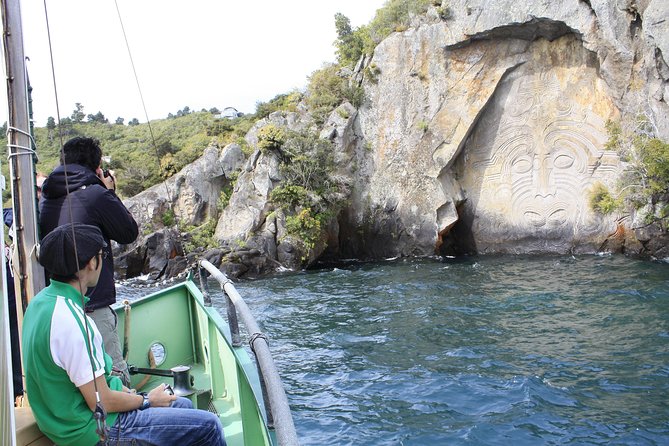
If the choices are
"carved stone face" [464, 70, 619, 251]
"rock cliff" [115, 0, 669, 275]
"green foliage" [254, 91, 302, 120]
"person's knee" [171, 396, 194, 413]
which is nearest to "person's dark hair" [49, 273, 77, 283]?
"person's knee" [171, 396, 194, 413]

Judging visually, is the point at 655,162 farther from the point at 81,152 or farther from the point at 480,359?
the point at 81,152

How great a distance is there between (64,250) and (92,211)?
3.99 ft

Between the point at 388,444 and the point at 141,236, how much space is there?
20831 millimetres

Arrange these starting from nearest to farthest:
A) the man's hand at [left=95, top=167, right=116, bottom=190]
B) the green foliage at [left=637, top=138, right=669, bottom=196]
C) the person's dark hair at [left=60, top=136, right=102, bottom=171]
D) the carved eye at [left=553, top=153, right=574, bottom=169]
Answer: the person's dark hair at [left=60, top=136, right=102, bottom=171]
the man's hand at [left=95, top=167, right=116, bottom=190]
the green foliage at [left=637, top=138, right=669, bottom=196]
the carved eye at [left=553, top=153, right=574, bottom=169]

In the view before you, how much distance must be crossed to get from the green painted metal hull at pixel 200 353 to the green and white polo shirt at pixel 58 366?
93cm

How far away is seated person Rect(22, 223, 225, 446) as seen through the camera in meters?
2.72

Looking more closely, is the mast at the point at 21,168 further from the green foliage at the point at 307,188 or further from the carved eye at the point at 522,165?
the carved eye at the point at 522,165

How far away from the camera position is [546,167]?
77.3 feet

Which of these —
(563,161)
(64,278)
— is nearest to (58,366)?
(64,278)

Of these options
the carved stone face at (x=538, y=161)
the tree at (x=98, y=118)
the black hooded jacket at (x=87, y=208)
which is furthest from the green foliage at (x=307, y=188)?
the tree at (x=98, y=118)

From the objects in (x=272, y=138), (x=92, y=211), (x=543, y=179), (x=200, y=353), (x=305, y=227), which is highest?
(x=272, y=138)

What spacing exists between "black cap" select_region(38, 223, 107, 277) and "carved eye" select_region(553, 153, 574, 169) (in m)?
23.1

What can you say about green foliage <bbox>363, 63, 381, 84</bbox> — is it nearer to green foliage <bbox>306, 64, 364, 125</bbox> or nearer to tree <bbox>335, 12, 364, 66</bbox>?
green foliage <bbox>306, 64, 364, 125</bbox>

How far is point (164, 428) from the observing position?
3.03 metres
